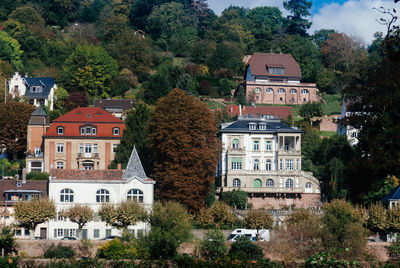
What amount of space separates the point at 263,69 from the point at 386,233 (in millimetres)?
52109

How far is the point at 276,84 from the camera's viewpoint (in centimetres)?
11338

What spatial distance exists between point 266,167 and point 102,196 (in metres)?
17.0

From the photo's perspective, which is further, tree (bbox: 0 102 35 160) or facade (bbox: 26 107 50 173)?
tree (bbox: 0 102 35 160)

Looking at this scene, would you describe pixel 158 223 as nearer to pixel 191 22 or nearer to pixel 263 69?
pixel 263 69

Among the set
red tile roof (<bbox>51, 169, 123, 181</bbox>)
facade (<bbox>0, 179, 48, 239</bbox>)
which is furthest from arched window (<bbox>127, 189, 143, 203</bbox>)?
facade (<bbox>0, 179, 48, 239</bbox>)

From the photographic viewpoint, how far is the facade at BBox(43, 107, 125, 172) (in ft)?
270

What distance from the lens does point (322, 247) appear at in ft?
193

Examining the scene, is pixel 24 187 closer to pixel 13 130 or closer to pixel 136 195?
pixel 136 195

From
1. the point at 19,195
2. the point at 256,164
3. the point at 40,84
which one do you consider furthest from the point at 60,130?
the point at 40,84

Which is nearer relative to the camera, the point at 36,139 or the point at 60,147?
the point at 60,147

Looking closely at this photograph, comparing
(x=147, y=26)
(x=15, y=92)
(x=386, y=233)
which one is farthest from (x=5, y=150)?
(x=147, y=26)

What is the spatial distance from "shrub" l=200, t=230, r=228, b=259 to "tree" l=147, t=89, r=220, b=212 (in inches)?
→ 427

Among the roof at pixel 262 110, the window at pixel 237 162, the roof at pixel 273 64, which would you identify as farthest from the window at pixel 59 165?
the roof at pixel 273 64

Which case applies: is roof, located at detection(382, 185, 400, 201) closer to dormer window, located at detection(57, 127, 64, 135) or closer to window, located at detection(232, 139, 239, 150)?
window, located at detection(232, 139, 239, 150)
